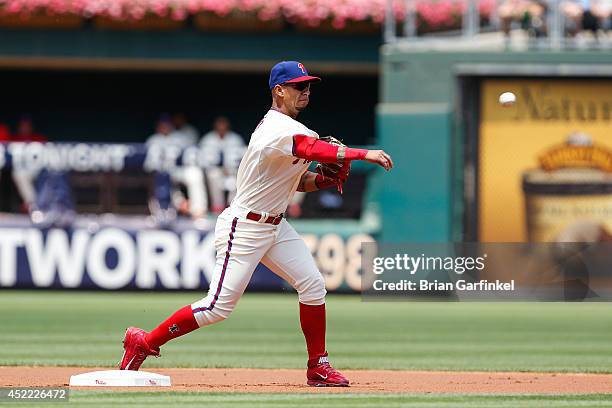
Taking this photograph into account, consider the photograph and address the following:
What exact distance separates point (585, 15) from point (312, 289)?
10392 mm

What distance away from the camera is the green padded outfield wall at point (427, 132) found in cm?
1728

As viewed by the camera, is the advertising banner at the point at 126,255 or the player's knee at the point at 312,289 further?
the advertising banner at the point at 126,255

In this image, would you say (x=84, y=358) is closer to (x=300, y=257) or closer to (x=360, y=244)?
(x=300, y=257)

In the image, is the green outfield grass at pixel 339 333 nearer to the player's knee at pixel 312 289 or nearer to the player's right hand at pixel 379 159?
the player's knee at pixel 312 289

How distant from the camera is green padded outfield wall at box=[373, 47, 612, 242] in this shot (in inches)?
680

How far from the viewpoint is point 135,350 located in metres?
8.00

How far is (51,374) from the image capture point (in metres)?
8.97

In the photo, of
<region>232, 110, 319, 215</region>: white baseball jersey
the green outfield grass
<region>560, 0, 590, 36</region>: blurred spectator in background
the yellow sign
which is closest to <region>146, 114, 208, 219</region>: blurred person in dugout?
the green outfield grass

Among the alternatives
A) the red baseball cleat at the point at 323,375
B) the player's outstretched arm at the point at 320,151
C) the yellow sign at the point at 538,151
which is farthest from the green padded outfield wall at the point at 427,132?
the player's outstretched arm at the point at 320,151

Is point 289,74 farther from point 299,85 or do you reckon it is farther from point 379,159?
point 379,159

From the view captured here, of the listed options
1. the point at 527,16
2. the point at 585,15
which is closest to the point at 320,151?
the point at 527,16

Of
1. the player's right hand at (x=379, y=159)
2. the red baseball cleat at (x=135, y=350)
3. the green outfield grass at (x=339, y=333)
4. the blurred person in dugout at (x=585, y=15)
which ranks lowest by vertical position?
the green outfield grass at (x=339, y=333)

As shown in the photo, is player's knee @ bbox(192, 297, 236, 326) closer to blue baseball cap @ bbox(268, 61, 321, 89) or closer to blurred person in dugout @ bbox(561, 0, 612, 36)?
blue baseball cap @ bbox(268, 61, 321, 89)

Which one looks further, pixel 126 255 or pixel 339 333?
pixel 126 255
